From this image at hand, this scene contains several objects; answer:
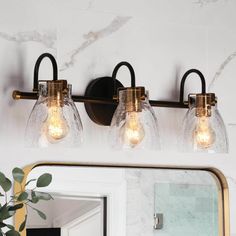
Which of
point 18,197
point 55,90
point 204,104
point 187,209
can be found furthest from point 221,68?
point 18,197

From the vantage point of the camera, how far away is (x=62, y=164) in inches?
68.7

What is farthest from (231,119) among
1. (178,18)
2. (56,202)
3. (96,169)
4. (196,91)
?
(56,202)

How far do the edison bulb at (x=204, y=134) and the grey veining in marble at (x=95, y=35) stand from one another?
0.34 metres

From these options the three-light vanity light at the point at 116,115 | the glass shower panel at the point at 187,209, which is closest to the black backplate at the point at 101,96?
the three-light vanity light at the point at 116,115

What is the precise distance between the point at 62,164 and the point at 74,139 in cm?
10

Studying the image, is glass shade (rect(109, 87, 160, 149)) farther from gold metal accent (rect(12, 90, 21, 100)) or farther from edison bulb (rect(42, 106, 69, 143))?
gold metal accent (rect(12, 90, 21, 100))

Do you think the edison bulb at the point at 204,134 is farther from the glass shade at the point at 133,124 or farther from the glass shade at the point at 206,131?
the glass shade at the point at 133,124

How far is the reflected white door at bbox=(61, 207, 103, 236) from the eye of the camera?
1722mm

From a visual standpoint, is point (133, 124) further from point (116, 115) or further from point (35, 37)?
point (35, 37)

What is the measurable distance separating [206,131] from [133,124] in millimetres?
214

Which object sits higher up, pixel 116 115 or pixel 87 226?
pixel 116 115

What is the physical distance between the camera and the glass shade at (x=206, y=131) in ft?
5.91

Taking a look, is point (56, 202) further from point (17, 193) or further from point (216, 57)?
point (216, 57)

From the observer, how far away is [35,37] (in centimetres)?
176
